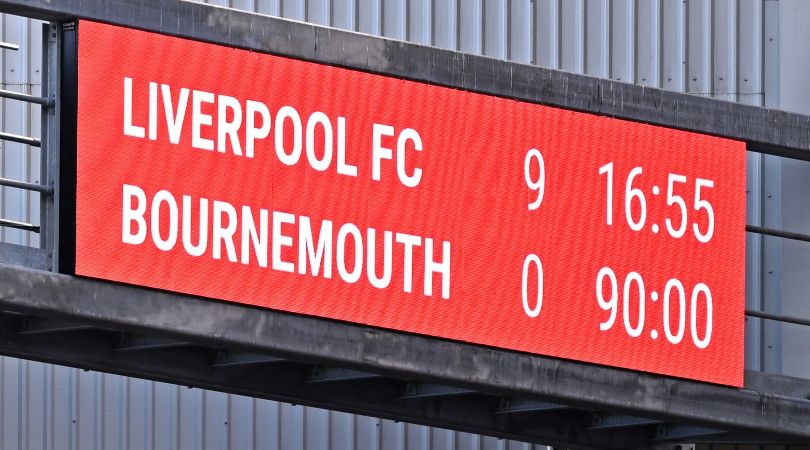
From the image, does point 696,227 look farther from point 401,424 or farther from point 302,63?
point 401,424

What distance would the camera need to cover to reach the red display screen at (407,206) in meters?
11.2

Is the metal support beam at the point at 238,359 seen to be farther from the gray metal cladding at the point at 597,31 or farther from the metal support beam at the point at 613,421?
the gray metal cladding at the point at 597,31

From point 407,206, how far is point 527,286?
1.13 meters

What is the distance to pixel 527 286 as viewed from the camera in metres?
12.7

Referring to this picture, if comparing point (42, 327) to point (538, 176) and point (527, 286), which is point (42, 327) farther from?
point (538, 176)

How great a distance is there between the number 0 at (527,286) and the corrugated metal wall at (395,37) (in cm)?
454

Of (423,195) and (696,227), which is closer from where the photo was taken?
(423,195)

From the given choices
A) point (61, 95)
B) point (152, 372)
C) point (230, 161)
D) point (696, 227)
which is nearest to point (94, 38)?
point (61, 95)

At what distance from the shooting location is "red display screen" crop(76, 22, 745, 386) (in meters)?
11.2

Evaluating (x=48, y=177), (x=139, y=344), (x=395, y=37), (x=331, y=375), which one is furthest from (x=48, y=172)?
(x=395, y=37)

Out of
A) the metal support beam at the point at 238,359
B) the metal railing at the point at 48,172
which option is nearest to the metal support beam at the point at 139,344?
the metal support beam at the point at 238,359

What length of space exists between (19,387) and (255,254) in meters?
5.98

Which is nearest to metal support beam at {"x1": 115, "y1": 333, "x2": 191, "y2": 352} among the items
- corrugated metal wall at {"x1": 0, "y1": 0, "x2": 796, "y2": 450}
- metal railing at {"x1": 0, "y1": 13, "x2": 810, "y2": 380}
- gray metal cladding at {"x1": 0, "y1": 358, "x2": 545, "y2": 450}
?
metal railing at {"x1": 0, "y1": 13, "x2": 810, "y2": 380}

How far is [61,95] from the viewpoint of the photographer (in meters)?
11.0
